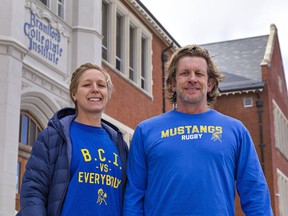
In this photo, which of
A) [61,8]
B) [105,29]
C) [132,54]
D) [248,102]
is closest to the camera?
[61,8]

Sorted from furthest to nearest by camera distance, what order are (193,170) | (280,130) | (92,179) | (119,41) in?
(280,130) → (119,41) → (92,179) → (193,170)

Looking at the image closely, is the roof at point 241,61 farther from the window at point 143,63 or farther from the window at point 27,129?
the window at point 27,129

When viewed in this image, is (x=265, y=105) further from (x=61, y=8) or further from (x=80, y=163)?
(x=80, y=163)

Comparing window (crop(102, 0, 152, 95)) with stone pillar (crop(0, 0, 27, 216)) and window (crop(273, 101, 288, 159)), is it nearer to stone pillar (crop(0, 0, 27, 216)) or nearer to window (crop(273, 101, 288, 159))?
stone pillar (crop(0, 0, 27, 216))

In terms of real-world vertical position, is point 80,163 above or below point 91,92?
below

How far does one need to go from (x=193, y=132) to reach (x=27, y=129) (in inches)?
379

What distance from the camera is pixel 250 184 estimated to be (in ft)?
12.5

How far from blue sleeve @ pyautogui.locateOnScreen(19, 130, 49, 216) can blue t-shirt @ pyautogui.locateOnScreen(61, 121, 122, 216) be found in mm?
171

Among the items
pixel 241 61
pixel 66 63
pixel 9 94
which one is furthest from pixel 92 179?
pixel 241 61

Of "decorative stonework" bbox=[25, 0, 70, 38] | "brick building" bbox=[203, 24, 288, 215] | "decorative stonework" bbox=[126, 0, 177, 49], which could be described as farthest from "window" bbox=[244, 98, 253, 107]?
"decorative stonework" bbox=[25, 0, 70, 38]

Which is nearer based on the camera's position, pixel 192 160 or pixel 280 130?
pixel 192 160

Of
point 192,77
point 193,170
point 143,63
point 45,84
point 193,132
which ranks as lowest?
point 193,170

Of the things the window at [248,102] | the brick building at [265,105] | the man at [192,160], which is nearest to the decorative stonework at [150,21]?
the brick building at [265,105]

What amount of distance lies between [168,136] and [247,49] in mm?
33863
